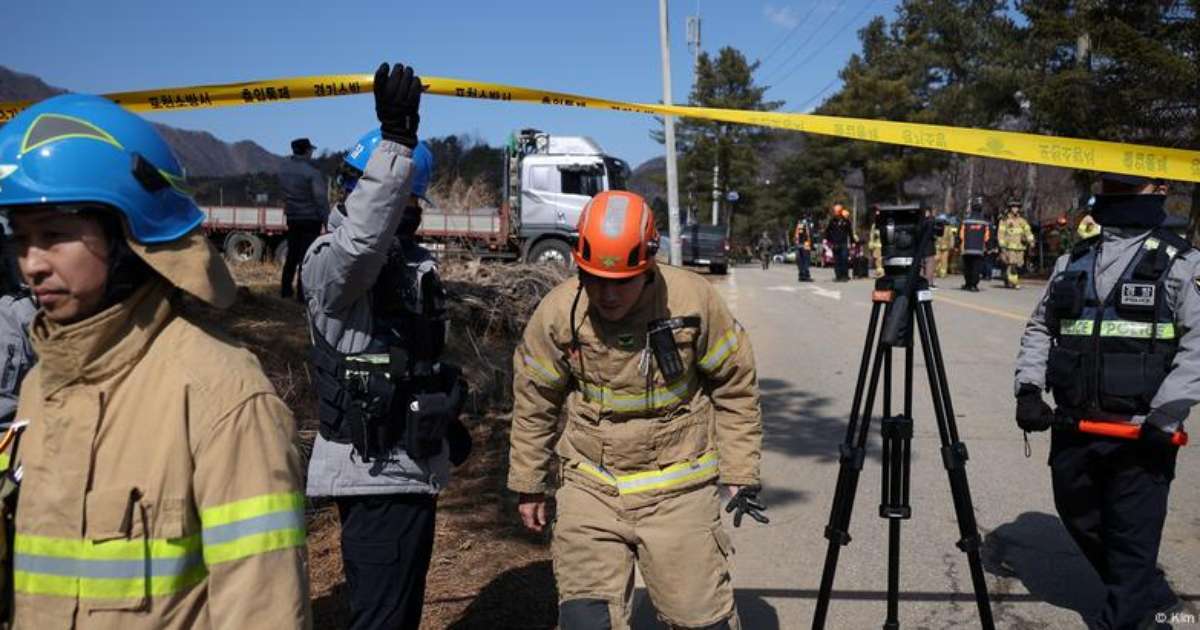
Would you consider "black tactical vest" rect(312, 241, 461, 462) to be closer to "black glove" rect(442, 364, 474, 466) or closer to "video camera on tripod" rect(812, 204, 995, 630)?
"black glove" rect(442, 364, 474, 466)

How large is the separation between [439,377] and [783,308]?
13945 mm

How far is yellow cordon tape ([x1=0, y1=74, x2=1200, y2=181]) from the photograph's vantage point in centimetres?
330

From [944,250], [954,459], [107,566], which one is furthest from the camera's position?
[944,250]

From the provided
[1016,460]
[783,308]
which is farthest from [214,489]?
[783,308]

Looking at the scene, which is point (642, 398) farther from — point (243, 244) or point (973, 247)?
point (243, 244)

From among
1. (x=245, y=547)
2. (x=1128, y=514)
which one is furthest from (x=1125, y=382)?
(x=245, y=547)

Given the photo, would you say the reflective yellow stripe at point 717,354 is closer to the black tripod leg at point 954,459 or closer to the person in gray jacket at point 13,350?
the black tripod leg at point 954,459

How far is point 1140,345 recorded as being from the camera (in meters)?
3.61

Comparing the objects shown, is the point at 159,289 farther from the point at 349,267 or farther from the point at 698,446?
the point at 698,446

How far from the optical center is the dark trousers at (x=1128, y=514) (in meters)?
3.55

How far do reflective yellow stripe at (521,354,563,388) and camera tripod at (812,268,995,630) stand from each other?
1140 mm

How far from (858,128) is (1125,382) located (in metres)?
1.52

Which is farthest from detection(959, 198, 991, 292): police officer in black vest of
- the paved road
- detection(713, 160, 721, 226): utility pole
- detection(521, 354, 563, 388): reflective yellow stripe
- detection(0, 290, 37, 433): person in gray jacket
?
detection(713, 160, 721, 226): utility pole

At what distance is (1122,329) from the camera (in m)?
3.64
